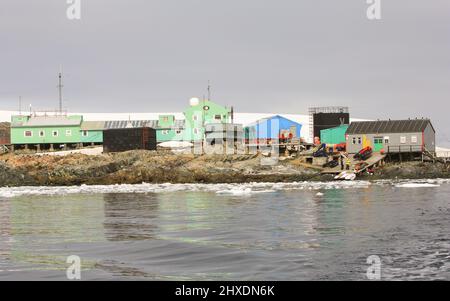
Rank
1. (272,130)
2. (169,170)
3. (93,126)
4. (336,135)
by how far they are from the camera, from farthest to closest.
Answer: (93,126) → (272,130) → (336,135) → (169,170)

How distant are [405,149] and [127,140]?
32.8 meters

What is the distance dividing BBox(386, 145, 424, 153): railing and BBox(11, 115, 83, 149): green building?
42814mm

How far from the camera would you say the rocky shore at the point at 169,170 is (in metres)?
65.2

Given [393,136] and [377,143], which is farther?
[377,143]

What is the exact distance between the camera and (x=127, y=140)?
81.9 meters

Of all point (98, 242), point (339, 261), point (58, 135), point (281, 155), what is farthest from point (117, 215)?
point (58, 135)

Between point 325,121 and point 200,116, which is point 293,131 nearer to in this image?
point 325,121

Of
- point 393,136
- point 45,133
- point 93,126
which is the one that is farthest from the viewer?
point 93,126

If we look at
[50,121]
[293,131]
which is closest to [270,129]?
[293,131]

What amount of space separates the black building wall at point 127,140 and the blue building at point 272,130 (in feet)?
42.2

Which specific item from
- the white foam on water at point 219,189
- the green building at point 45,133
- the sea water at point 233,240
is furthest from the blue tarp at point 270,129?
the sea water at point 233,240

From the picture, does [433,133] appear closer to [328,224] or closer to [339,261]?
[328,224]

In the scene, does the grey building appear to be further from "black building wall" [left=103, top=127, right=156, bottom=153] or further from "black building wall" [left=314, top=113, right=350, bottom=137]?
"black building wall" [left=103, top=127, right=156, bottom=153]

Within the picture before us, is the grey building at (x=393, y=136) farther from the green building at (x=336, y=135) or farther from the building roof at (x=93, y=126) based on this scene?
the building roof at (x=93, y=126)
